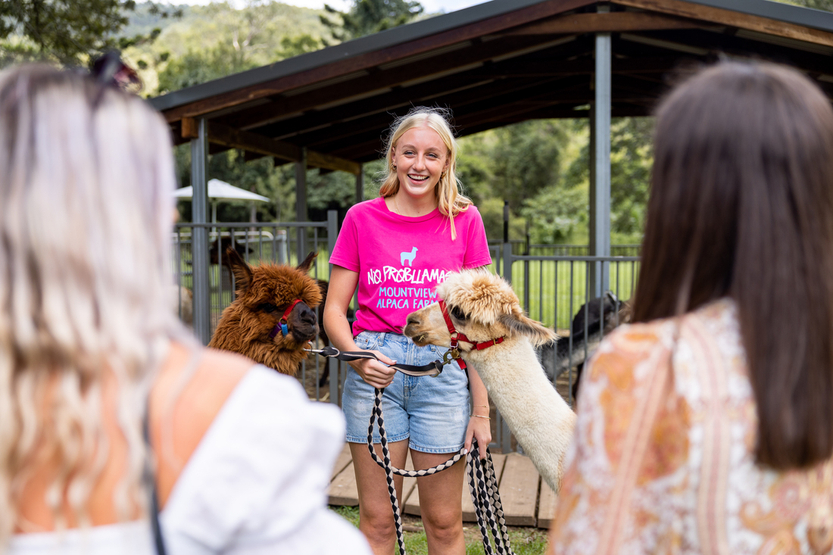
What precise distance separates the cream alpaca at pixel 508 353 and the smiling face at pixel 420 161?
1.06 ft

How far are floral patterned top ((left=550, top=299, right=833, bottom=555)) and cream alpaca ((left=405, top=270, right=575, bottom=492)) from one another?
4.32 feet

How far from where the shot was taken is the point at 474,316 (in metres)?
2.26

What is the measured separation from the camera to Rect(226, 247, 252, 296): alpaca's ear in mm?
2836

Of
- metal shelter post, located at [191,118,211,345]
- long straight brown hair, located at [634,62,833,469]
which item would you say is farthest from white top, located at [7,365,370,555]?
metal shelter post, located at [191,118,211,345]

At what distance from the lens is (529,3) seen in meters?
5.55

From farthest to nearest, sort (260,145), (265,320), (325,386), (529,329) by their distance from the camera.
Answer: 1. (260,145)
2. (325,386)
3. (265,320)
4. (529,329)

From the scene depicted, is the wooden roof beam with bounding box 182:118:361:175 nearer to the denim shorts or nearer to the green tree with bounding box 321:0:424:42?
the denim shorts

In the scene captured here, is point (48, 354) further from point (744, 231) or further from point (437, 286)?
point (437, 286)

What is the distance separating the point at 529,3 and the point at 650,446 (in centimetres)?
539

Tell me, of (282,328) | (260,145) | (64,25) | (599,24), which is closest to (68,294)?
(282,328)

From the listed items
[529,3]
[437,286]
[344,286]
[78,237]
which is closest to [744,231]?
[78,237]

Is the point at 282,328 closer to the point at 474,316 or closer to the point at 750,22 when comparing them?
the point at 474,316

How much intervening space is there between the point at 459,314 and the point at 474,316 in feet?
0.17

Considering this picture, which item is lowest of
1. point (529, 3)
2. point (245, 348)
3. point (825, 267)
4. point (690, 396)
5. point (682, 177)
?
point (245, 348)
